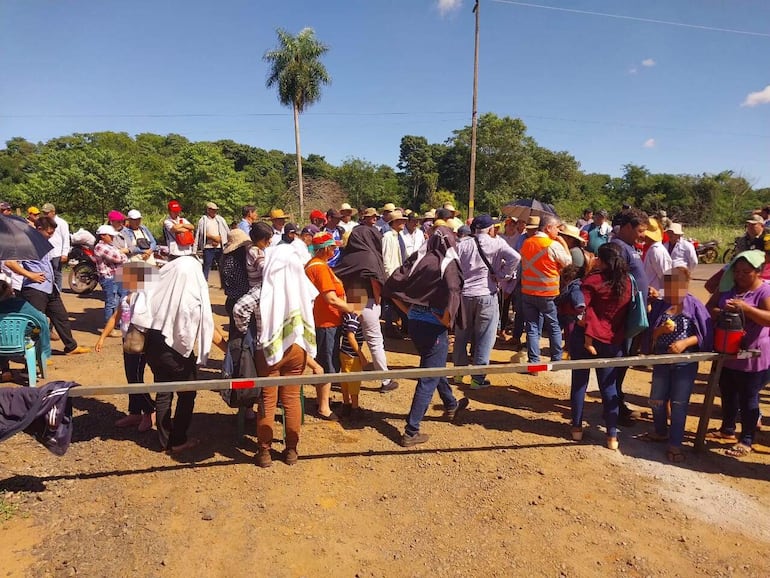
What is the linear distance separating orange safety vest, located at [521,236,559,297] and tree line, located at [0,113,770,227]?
19.9 meters

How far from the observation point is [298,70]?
26.6 metres

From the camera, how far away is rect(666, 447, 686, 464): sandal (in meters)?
3.97

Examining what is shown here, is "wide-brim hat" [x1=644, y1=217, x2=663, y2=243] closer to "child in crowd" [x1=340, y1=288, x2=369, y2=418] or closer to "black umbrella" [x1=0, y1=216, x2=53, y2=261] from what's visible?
"child in crowd" [x1=340, y1=288, x2=369, y2=418]

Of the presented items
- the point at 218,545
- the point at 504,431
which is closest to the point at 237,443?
the point at 218,545

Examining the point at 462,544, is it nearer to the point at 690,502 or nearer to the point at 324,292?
the point at 690,502

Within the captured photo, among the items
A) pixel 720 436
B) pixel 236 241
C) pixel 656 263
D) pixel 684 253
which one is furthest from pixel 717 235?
pixel 236 241

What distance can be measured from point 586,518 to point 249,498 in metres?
2.37

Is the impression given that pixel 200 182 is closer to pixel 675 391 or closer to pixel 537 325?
pixel 537 325

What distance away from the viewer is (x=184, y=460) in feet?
12.8

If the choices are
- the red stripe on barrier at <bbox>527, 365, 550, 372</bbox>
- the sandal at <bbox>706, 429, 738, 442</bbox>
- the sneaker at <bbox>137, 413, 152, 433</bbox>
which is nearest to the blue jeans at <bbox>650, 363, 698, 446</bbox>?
→ the sandal at <bbox>706, 429, 738, 442</bbox>

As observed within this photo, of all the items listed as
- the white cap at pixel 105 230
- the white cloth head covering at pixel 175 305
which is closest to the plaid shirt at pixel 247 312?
the white cloth head covering at pixel 175 305

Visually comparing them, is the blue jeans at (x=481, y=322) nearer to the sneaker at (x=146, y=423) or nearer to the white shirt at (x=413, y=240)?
the white shirt at (x=413, y=240)

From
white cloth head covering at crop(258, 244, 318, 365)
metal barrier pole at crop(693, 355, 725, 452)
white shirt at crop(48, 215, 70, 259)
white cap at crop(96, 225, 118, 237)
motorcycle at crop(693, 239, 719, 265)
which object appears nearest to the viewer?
white cloth head covering at crop(258, 244, 318, 365)

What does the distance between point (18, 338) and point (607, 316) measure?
5.85 metres
